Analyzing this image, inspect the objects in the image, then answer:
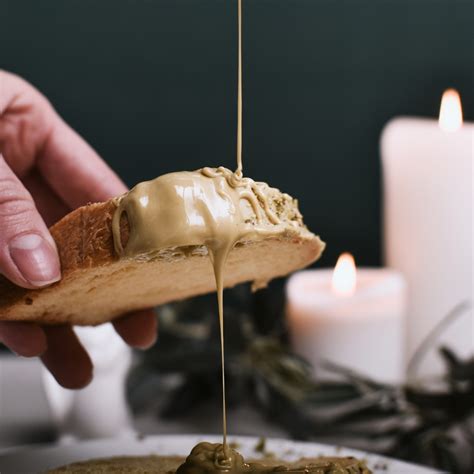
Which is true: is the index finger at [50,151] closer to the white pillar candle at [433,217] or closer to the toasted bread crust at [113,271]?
the toasted bread crust at [113,271]

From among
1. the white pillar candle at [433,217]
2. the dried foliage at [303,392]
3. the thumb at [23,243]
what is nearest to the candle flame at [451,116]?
the white pillar candle at [433,217]

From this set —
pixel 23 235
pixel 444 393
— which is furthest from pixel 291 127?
pixel 23 235

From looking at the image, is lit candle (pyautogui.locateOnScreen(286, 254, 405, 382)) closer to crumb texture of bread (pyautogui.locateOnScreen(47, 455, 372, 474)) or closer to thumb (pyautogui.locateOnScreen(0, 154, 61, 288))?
crumb texture of bread (pyautogui.locateOnScreen(47, 455, 372, 474))

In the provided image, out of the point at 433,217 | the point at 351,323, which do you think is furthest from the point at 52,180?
the point at 433,217

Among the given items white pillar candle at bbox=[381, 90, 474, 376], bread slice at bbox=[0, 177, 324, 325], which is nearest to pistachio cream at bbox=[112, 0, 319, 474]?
bread slice at bbox=[0, 177, 324, 325]

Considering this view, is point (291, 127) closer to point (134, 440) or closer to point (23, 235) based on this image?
point (134, 440)
